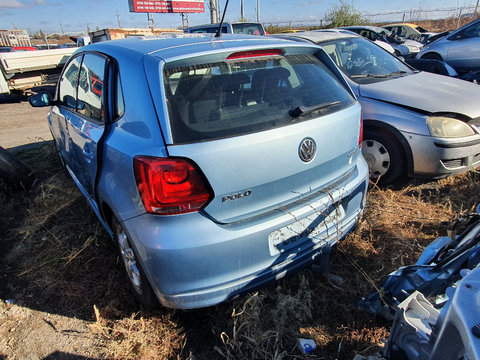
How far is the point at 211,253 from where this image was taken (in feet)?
5.51

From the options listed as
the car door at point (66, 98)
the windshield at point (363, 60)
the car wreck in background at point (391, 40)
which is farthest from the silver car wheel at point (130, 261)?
the car wreck in background at point (391, 40)

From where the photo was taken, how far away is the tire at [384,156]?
343 cm

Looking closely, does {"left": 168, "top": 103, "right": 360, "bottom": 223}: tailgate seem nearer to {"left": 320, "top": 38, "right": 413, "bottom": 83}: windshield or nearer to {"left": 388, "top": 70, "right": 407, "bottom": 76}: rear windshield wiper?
{"left": 320, "top": 38, "right": 413, "bottom": 83}: windshield

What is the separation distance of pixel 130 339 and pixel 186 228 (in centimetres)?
89

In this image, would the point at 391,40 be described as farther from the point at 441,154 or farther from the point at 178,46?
the point at 178,46

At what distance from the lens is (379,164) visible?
140 inches

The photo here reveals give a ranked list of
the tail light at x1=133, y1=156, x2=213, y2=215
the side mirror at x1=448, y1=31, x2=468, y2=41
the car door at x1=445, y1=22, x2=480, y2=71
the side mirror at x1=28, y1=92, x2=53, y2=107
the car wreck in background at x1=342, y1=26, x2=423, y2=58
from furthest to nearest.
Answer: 1. the car wreck in background at x1=342, y1=26, x2=423, y2=58
2. the side mirror at x1=448, y1=31, x2=468, y2=41
3. the car door at x1=445, y1=22, x2=480, y2=71
4. the side mirror at x1=28, y1=92, x2=53, y2=107
5. the tail light at x1=133, y1=156, x2=213, y2=215

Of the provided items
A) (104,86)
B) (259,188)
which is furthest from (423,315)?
(104,86)

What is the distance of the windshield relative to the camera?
13.5 feet

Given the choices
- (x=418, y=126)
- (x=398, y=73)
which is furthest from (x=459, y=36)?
(x=418, y=126)

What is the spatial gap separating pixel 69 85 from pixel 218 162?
2.38m

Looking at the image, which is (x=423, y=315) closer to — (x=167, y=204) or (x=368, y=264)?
(x=368, y=264)

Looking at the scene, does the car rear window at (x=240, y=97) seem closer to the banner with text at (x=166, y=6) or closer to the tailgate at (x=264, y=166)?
the tailgate at (x=264, y=166)

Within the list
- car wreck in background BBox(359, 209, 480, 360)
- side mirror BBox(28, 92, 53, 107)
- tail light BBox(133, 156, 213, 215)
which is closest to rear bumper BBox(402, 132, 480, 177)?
car wreck in background BBox(359, 209, 480, 360)
